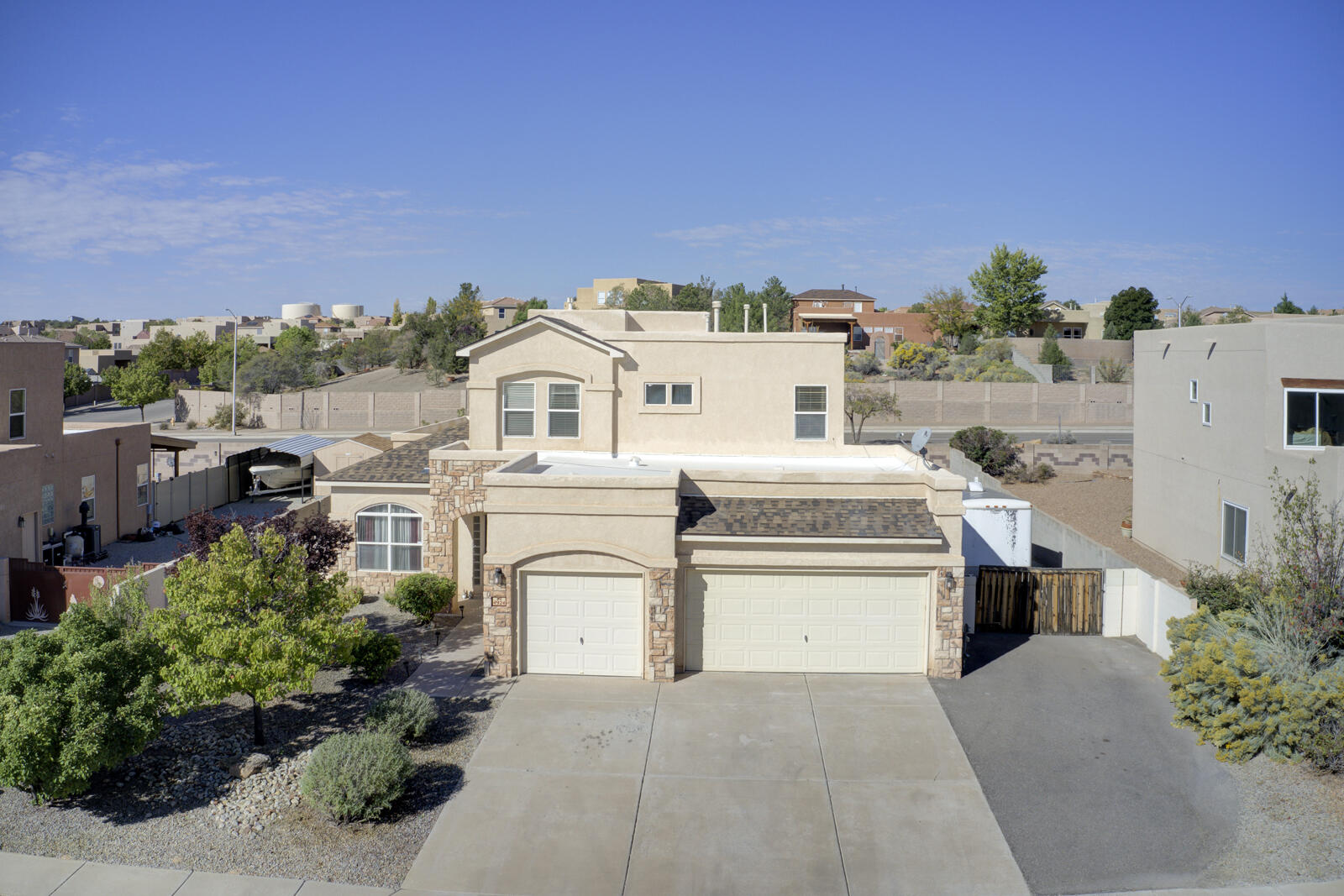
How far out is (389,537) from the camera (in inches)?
902

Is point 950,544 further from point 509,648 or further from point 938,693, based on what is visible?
point 509,648

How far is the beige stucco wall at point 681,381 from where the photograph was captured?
75.4 ft

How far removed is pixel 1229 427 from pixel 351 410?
177ft

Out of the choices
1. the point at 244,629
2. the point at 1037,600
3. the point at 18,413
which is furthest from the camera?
the point at 18,413

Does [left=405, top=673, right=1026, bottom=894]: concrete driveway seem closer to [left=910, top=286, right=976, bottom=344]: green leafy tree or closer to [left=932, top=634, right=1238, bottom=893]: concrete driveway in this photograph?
[left=932, top=634, right=1238, bottom=893]: concrete driveway

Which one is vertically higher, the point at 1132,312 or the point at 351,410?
the point at 1132,312

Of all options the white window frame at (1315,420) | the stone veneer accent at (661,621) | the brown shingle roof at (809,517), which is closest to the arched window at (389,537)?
the brown shingle roof at (809,517)

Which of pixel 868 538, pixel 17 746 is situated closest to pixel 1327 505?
pixel 868 538

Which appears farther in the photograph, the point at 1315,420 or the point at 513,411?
the point at 513,411

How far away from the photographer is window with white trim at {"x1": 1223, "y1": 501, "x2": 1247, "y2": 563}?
23252mm

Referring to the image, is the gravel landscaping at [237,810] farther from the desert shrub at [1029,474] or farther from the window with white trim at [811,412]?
the desert shrub at [1029,474]

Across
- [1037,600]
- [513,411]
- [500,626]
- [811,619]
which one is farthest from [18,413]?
[1037,600]

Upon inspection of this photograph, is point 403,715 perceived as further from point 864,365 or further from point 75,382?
point 75,382

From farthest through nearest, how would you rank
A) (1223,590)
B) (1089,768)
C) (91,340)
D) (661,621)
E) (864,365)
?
(91,340) < (864,365) < (1223,590) < (661,621) < (1089,768)
